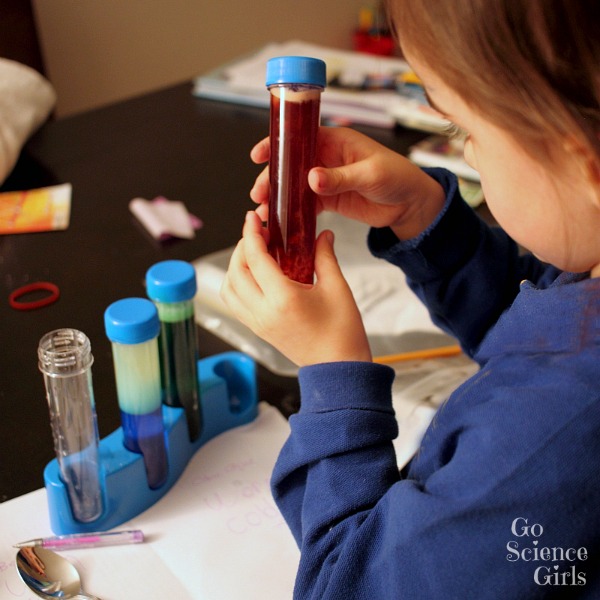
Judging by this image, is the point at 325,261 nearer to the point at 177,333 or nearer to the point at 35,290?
the point at 177,333

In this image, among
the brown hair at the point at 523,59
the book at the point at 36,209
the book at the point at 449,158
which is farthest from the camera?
the book at the point at 449,158

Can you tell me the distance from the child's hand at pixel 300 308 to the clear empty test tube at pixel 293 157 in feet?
0.05

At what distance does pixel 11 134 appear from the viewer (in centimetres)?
116

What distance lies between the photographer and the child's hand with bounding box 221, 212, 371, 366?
550mm

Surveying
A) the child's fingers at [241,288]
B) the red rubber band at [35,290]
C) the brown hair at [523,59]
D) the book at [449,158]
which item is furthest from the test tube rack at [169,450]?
the book at [449,158]

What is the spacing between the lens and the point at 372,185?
0.66 metres

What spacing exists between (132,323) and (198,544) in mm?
176

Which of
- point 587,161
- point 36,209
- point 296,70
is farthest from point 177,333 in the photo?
point 36,209

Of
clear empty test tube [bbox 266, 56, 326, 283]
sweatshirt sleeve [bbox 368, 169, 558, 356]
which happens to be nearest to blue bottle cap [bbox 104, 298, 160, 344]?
clear empty test tube [bbox 266, 56, 326, 283]

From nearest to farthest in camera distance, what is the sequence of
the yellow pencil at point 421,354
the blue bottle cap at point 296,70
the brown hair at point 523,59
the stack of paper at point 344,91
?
the brown hair at point 523,59
the blue bottle cap at point 296,70
the yellow pencil at point 421,354
the stack of paper at point 344,91

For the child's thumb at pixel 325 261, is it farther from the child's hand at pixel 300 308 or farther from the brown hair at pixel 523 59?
the brown hair at pixel 523 59

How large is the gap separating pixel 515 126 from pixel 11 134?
93 centimetres

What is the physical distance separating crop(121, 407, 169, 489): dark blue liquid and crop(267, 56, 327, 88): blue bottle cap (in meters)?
0.27

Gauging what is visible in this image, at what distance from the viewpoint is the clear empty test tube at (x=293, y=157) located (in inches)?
20.1
